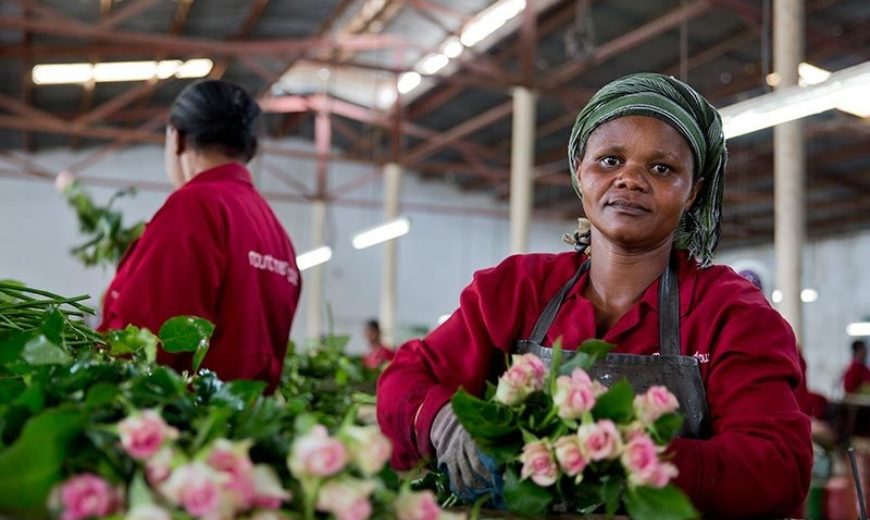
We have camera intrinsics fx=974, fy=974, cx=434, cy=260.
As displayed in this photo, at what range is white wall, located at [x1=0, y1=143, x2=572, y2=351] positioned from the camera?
1828 centimetres

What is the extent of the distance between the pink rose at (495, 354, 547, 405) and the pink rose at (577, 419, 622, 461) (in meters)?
0.13

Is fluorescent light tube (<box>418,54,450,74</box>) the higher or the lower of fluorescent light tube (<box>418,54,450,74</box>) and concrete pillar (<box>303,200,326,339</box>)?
the higher

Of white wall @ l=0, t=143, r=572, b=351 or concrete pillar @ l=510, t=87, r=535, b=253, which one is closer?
concrete pillar @ l=510, t=87, r=535, b=253

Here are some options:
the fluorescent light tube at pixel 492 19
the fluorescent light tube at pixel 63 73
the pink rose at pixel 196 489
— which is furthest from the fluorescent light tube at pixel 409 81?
the pink rose at pixel 196 489

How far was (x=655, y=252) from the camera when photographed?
63.6 inches

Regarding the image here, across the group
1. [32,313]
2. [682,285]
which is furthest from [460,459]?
[32,313]

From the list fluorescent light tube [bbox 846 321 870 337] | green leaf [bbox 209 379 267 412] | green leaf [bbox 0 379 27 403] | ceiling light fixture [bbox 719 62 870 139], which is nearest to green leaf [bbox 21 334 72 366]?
green leaf [bbox 0 379 27 403]

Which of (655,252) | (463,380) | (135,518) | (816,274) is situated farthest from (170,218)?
(816,274)

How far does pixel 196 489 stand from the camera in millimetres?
728

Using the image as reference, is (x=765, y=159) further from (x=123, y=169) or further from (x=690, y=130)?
(x=690, y=130)

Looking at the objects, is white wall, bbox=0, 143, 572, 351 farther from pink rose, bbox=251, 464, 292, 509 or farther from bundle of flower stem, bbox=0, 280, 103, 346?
pink rose, bbox=251, 464, 292, 509

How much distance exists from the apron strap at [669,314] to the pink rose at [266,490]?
0.84m

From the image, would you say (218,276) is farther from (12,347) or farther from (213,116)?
(12,347)

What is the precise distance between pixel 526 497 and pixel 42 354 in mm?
553
